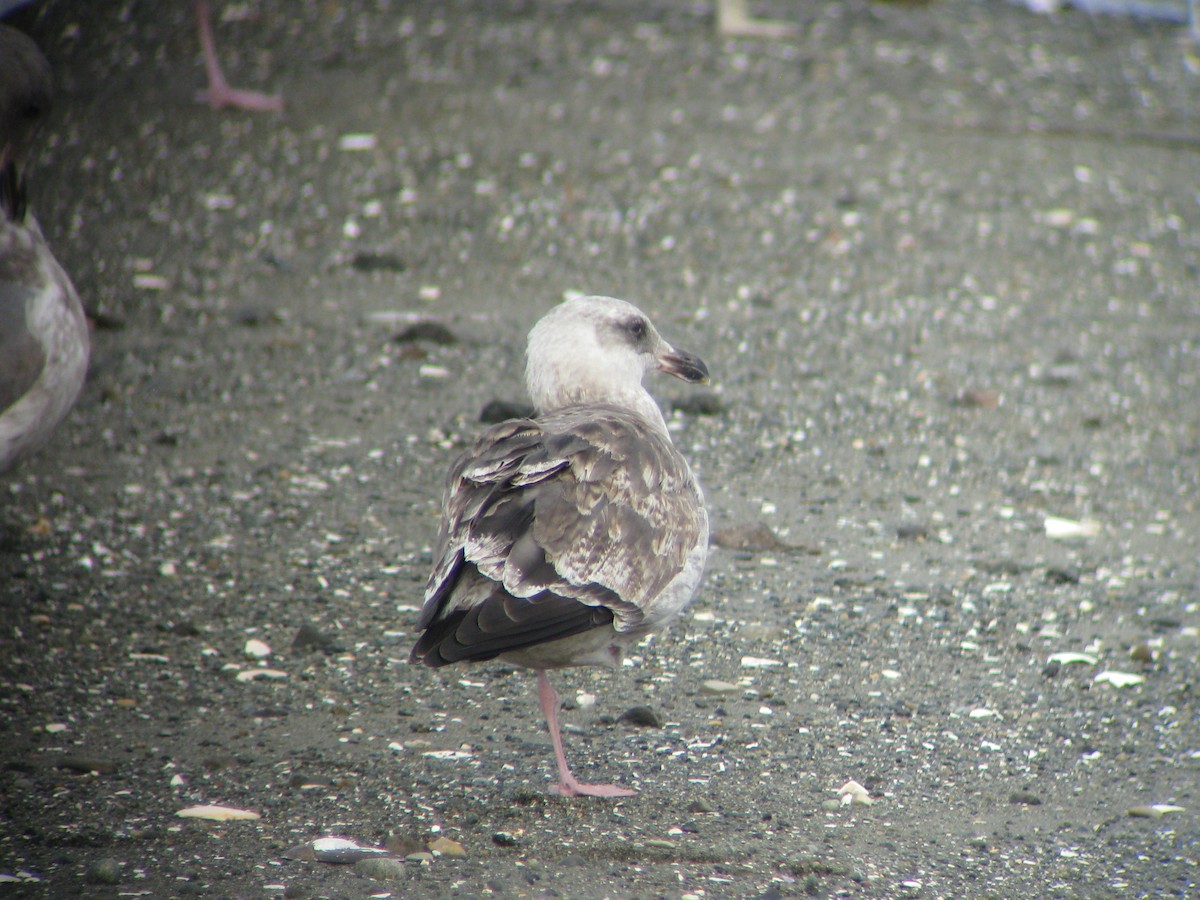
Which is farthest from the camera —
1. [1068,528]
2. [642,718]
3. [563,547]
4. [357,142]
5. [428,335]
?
[357,142]

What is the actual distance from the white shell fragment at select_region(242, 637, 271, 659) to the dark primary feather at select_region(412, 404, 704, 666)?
1074 millimetres

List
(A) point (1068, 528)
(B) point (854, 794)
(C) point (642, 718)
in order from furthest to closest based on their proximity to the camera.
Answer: (A) point (1068, 528)
(C) point (642, 718)
(B) point (854, 794)

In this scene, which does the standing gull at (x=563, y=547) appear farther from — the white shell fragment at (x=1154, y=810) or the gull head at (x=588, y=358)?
the white shell fragment at (x=1154, y=810)


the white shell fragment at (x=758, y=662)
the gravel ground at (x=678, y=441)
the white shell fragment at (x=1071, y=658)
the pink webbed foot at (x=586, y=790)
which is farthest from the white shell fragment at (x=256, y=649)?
the white shell fragment at (x=1071, y=658)

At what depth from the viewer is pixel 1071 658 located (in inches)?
195

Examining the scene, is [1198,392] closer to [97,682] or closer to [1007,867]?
[1007,867]

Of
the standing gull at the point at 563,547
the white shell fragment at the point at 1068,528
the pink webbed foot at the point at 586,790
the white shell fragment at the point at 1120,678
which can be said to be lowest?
the white shell fragment at the point at 1068,528

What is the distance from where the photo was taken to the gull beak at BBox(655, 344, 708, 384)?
4.91 meters

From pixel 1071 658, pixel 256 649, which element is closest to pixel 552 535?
pixel 256 649

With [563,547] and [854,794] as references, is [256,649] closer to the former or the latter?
[563,547]

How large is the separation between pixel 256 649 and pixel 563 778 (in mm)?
1363

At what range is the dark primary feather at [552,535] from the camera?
11.9 ft

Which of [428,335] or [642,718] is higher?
[642,718]

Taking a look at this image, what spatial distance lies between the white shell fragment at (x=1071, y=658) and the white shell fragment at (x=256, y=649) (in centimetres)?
271
